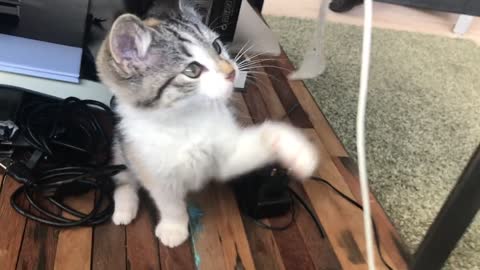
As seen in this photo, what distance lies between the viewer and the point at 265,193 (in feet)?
3.57

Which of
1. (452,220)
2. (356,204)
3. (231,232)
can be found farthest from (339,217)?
(452,220)

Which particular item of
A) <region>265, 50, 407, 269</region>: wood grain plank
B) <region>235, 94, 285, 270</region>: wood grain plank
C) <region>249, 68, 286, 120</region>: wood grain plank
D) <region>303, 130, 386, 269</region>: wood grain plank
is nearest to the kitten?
<region>235, 94, 285, 270</region>: wood grain plank

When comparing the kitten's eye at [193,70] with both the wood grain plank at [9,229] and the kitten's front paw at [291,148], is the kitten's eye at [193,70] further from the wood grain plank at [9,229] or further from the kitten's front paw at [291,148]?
the wood grain plank at [9,229]

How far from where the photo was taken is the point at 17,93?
1.23 meters

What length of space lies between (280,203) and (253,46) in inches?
25.4

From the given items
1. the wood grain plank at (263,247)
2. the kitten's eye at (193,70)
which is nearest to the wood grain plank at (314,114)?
the wood grain plank at (263,247)

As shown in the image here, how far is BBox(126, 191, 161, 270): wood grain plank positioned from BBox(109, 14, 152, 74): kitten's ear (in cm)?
39

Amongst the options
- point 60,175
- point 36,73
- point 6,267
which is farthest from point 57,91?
point 6,267

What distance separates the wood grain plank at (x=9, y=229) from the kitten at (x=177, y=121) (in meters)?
0.20

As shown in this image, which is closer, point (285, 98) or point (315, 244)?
point (315, 244)

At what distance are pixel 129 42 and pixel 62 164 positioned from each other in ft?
1.52

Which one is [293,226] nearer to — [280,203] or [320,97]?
[280,203]

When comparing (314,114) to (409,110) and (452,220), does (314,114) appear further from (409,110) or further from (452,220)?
(452,220)

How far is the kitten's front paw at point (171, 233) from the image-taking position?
3.35 feet
